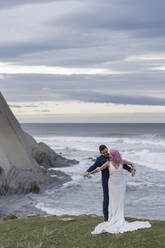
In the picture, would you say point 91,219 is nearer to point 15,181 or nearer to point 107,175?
point 107,175

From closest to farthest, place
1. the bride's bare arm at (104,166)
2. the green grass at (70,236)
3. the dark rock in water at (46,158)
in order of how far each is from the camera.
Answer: the green grass at (70,236), the bride's bare arm at (104,166), the dark rock in water at (46,158)

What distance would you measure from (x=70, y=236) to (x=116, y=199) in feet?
4.65

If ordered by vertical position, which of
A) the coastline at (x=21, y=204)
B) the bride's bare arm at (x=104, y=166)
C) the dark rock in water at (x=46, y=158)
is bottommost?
the dark rock in water at (x=46, y=158)

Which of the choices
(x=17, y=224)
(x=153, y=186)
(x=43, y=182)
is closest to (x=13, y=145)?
(x=43, y=182)

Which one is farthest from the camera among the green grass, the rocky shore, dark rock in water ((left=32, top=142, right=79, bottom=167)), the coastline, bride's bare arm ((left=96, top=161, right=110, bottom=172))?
dark rock in water ((left=32, top=142, right=79, bottom=167))

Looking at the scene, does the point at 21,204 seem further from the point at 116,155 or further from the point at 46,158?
the point at 46,158

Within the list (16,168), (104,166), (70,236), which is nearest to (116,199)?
(104,166)

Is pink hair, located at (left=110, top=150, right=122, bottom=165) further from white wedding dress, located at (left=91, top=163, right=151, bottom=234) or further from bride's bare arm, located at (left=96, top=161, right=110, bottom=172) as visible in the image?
bride's bare arm, located at (left=96, top=161, right=110, bottom=172)

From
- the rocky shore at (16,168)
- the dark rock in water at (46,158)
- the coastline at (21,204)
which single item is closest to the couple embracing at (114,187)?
the coastline at (21,204)

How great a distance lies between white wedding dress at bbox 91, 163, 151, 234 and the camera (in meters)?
9.03

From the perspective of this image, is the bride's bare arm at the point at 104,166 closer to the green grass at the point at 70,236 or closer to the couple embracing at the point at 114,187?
the couple embracing at the point at 114,187

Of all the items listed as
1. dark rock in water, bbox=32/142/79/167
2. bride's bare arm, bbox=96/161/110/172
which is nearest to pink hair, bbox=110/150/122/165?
bride's bare arm, bbox=96/161/110/172

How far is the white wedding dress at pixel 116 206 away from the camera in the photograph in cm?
903

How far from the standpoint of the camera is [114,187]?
9.09 meters
